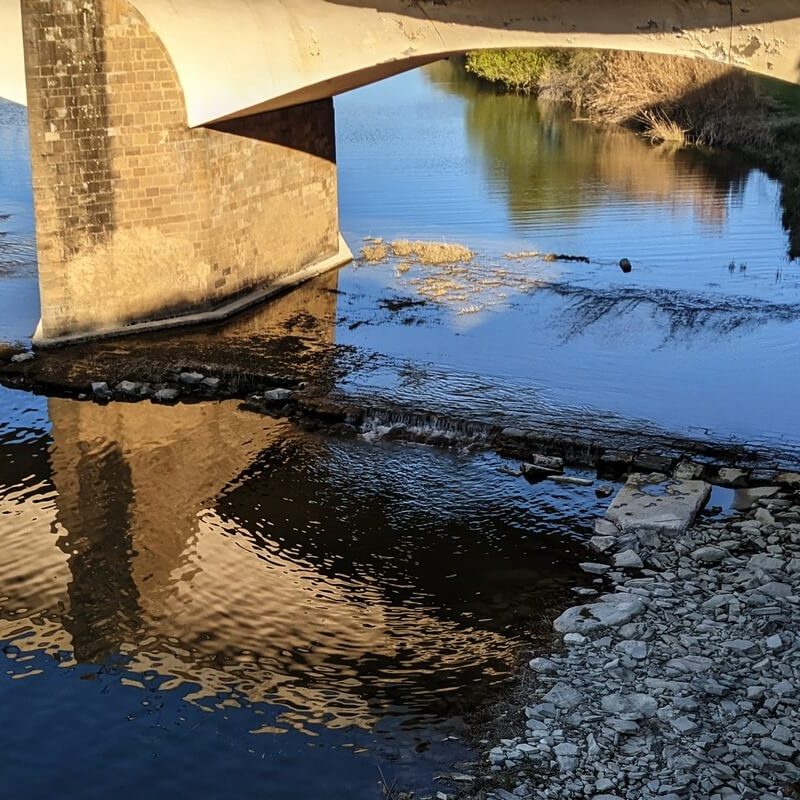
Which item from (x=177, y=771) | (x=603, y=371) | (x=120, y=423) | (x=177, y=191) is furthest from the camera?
(x=177, y=191)

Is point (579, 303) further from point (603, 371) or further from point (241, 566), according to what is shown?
point (241, 566)

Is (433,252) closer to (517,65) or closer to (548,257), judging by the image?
(548,257)

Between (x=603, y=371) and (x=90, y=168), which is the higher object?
(x=90, y=168)

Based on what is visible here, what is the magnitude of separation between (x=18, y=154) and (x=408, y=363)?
51.7 ft

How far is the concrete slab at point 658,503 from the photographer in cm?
955

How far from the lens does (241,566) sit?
9227 mm

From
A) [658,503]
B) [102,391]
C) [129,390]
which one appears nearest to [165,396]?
[129,390]

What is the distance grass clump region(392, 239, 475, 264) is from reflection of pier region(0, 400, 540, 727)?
6.69 m

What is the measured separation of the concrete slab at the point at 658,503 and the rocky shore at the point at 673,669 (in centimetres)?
2

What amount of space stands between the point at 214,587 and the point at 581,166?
18460 millimetres

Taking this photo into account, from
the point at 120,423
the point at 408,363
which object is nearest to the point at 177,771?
the point at 120,423

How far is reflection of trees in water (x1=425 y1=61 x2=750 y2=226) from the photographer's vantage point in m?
22.0

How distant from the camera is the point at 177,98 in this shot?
14.1 metres

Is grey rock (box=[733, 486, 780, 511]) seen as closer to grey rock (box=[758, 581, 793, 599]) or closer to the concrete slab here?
the concrete slab
